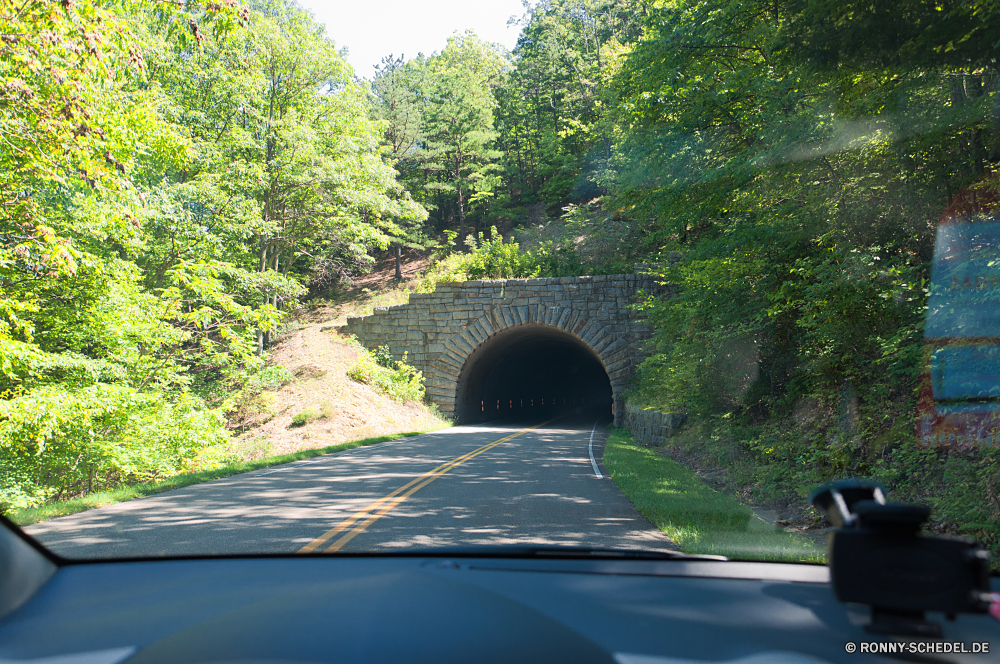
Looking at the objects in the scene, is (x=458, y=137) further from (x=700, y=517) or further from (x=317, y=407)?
(x=700, y=517)

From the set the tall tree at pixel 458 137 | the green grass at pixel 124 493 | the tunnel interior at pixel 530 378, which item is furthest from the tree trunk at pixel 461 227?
the green grass at pixel 124 493

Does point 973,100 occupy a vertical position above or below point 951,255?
above

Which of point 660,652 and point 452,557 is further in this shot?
point 452,557

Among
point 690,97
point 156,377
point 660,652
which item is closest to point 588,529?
point 660,652

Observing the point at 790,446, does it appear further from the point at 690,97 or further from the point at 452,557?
the point at 452,557

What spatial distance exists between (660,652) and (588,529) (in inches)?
184

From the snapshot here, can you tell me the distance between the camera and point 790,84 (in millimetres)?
9578

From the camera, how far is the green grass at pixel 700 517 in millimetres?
5191

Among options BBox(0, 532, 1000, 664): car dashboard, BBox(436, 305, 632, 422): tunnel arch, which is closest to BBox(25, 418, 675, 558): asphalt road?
BBox(0, 532, 1000, 664): car dashboard

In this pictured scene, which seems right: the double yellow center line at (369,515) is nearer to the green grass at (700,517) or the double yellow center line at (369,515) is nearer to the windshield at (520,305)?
the windshield at (520,305)

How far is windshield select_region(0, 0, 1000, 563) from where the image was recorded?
21.7 feet

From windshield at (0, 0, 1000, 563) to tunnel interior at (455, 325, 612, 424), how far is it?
152cm

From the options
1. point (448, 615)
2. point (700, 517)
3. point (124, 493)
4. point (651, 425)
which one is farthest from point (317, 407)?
point (448, 615)

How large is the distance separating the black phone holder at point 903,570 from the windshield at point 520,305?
156 centimetres
